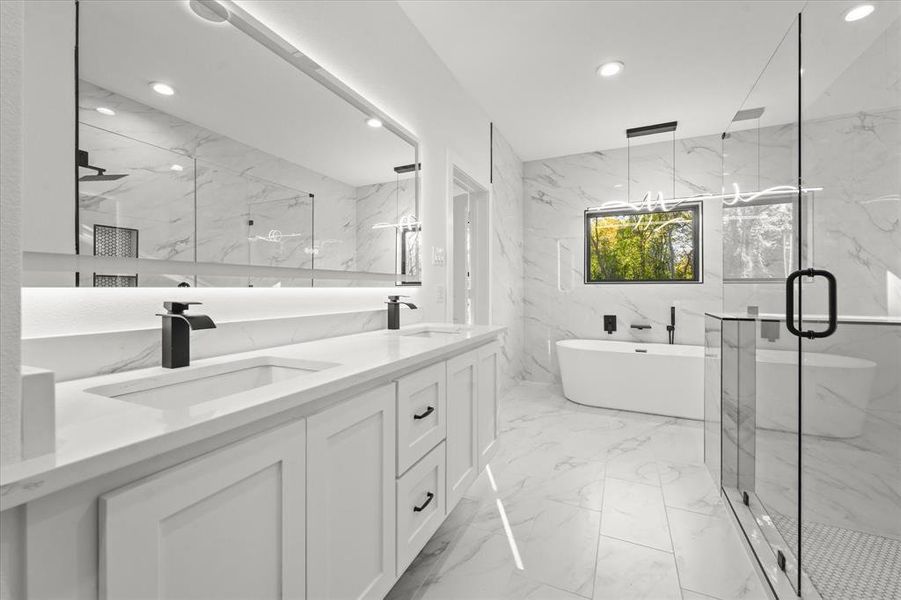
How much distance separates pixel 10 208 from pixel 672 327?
4.73 meters

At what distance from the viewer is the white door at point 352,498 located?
89 cm

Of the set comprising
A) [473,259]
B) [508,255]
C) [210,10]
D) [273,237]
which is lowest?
[273,237]

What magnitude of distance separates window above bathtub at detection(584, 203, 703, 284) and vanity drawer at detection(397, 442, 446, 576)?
3691 millimetres

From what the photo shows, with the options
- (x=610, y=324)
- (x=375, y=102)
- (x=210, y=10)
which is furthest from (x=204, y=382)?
(x=610, y=324)

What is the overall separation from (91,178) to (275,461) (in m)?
0.83

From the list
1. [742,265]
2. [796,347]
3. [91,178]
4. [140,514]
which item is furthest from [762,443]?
[91,178]

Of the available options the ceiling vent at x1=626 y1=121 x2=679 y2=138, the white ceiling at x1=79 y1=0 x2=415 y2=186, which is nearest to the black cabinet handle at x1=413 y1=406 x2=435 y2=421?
the white ceiling at x1=79 y1=0 x2=415 y2=186

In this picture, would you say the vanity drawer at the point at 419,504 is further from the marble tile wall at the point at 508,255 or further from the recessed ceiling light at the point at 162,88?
the marble tile wall at the point at 508,255

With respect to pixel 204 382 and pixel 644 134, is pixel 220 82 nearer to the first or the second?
pixel 204 382

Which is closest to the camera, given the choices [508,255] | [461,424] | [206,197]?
[206,197]

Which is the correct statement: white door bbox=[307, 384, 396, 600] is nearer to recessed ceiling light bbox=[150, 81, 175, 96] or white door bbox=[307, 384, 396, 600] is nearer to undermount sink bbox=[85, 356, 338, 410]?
undermount sink bbox=[85, 356, 338, 410]

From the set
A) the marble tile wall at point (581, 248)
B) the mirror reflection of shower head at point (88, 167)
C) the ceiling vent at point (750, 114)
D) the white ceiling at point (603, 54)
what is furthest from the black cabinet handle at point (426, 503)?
the marble tile wall at point (581, 248)

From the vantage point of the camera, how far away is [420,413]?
1.36 meters

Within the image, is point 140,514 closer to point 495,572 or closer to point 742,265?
point 495,572
